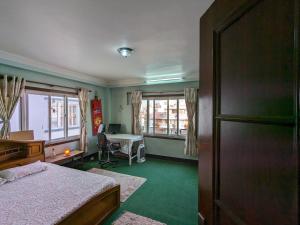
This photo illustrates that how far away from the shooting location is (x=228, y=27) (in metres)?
0.69

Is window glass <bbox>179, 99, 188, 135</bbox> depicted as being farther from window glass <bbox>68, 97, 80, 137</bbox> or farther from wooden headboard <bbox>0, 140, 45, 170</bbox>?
wooden headboard <bbox>0, 140, 45, 170</bbox>

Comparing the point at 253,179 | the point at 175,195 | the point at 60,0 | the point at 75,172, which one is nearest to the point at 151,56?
the point at 60,0

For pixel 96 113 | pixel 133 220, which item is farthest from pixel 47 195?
pixel 96 113

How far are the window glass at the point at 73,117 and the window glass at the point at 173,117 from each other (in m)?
2.68

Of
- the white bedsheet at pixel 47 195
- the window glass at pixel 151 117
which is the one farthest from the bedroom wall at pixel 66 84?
the white bedsheet at pixel 47 195

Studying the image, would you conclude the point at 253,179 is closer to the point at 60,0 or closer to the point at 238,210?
the point at 238,210

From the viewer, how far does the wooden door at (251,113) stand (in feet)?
1.42

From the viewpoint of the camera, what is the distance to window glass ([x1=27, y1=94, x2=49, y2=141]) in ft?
11.4

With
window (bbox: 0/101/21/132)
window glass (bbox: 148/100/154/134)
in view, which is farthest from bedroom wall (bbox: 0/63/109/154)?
window glass (bbox: 148/100/154/134)

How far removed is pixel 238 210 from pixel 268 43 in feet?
1.96

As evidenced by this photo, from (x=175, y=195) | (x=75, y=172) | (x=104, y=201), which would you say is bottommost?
(x=175, y=195)

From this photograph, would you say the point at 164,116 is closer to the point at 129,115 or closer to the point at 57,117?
the point at 129,115

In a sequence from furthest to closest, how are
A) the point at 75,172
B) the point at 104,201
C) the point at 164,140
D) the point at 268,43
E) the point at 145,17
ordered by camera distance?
1. the point at 164,140
2. the point at 75,172
3. the point at 104,201
4. the point at 145,17
5. the point at 268,43

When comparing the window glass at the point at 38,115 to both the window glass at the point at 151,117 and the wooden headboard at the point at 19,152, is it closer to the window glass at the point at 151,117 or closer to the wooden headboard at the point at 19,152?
the wooden headboard at the point at 19,152
